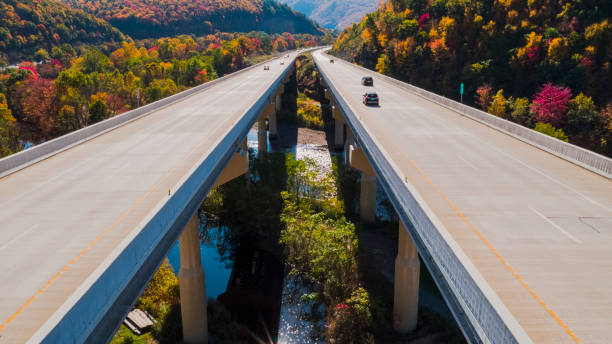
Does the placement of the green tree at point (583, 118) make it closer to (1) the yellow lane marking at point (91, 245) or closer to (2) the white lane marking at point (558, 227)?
(2) the white lane marking at point (558, 227)

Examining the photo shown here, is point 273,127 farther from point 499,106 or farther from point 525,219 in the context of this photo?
point 525,219

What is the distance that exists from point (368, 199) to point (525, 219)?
24.8 m

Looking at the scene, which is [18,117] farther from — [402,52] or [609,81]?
[609,81]

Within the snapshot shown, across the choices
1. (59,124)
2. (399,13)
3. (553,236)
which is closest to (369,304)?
(553,236)

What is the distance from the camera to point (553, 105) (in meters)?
59.7

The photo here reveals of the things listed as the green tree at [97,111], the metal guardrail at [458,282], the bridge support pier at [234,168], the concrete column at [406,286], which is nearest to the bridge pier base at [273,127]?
the green tree at [97,111]

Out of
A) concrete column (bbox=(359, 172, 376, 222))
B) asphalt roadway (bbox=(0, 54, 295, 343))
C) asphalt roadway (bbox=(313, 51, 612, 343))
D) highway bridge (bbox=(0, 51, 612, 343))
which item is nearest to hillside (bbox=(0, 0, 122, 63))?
concrete column (bbox=(359, 172, 376, 222))

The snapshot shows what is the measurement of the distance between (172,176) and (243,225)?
1980 centimetres

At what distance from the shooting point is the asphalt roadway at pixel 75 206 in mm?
10844

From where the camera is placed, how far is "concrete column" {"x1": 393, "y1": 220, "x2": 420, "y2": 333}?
75.4ft

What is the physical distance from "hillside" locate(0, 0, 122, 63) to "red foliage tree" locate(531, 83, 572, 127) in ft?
422

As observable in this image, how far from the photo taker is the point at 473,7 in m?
84.1

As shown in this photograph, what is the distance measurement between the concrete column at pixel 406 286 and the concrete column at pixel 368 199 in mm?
16349

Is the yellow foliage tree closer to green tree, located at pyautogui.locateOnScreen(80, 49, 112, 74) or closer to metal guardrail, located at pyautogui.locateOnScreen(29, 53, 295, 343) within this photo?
metal guardrail, located at pyautogui.locateOnScreen(29, 53, 295, 343)
